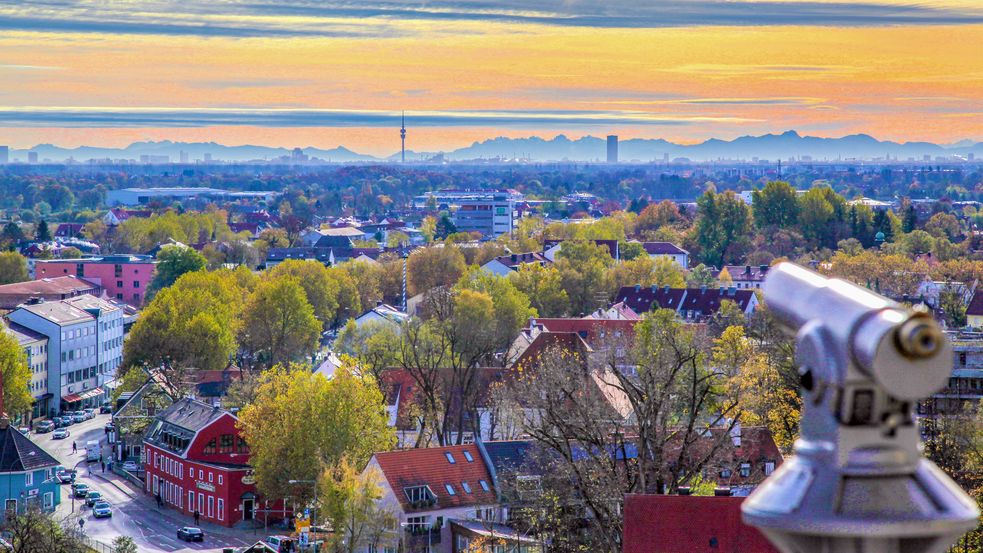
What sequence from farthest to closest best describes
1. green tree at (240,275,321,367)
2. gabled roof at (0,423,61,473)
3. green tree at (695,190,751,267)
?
green tree at (695,190,751,267)
green tree at (240,275,321,367)
gabled roof at (0,423,61,473)

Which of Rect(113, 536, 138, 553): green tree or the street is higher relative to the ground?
Rect(113, 536, 138, 553): green tree

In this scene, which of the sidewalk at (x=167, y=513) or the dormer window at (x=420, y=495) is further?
the sidewalk at (x=167, y=513)

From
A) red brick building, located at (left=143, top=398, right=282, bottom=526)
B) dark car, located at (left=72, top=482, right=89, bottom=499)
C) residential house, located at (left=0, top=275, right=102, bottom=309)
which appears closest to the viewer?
red brick building, located at (left=143, top=398, right=282, bottom=526)

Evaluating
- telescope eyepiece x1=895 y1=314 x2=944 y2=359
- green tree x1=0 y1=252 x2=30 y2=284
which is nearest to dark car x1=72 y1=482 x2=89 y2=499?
telescope eyepiece x1=895 y1=314 x2=944 y2=359

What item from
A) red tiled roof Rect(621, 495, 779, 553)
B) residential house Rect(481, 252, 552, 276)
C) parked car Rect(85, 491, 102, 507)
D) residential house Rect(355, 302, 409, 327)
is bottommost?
parked car Rect(85, 491, 102, 507)

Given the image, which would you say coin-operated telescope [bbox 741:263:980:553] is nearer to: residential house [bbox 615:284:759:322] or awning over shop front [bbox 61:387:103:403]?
awning over shop front [bbox 61:387:103:403]

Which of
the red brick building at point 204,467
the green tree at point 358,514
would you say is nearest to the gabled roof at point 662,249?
the red brick building at point 204,467

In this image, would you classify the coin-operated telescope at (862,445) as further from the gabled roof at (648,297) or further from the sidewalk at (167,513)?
the gabled roof at (648,297)

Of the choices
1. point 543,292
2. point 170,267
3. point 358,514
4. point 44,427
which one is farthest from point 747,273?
point 358,514
